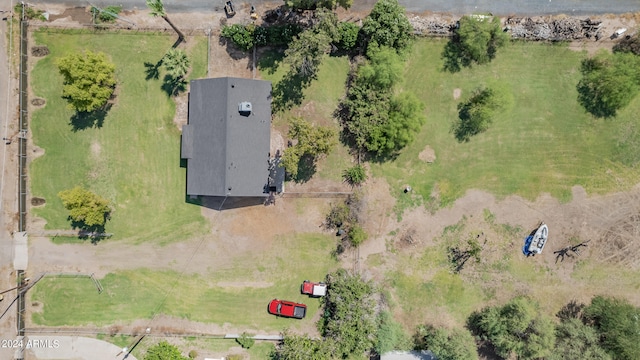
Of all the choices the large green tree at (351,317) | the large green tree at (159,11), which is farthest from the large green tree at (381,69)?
the large green tree at (351,317)

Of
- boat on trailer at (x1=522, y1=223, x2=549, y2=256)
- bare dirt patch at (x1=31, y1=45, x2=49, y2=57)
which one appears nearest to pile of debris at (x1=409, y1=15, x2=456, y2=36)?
boat on trailer at (x1=522, y1=223, x2=549, y2=256)

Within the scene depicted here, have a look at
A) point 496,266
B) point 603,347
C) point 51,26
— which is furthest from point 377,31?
point 603,347

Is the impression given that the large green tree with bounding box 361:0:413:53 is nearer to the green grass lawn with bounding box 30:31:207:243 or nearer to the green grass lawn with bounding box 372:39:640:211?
the green grass lawn with bounding box 372:39:640:211

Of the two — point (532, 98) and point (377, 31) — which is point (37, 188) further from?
point (532, 98)

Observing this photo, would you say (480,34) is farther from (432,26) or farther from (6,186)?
(6,186)

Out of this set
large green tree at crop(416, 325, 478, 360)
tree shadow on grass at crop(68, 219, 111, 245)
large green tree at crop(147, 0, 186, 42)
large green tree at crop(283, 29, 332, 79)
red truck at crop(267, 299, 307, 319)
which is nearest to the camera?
large green tree at crop(283, 29, 332, 79)
